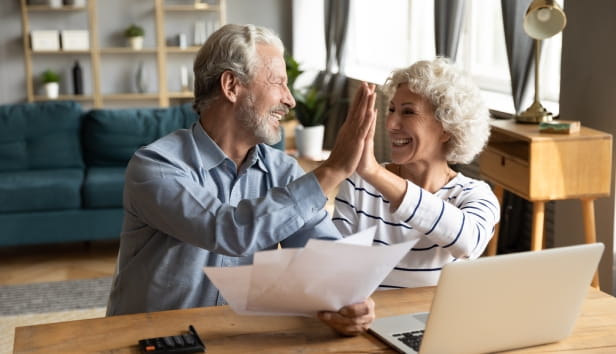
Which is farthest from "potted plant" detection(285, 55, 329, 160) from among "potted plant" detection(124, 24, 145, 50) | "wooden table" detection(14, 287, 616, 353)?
"wooden table" detection(14, 287, 616, 353)

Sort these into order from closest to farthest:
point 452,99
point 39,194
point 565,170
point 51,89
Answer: point 452,99 → point 565,170 → point 39,194 → point 51,89

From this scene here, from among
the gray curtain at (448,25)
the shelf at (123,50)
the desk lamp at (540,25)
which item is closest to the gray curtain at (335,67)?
the shelf at (123,50)

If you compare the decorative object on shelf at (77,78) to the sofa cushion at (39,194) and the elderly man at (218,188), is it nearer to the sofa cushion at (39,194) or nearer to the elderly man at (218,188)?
the sofa cushion at (39,194)

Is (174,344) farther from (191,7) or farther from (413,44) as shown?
(191,7)

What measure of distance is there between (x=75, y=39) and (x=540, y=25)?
5.68 m

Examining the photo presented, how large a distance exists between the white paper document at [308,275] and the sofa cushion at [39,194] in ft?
11.3

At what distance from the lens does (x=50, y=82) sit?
26.7 feet

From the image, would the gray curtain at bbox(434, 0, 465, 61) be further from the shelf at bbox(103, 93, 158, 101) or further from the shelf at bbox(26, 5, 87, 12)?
the shelf at bbox(26, 5, 87, 12)

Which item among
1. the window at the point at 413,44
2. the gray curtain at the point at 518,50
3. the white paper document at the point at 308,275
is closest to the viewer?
the white paper document at the point at 308,275

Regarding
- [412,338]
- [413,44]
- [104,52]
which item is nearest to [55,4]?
[104,52]

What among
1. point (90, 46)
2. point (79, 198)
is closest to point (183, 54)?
point (90, 46)

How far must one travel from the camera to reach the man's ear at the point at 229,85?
1.84 meters

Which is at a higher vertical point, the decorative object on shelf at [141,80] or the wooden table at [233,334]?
the wooden table at [233,334]

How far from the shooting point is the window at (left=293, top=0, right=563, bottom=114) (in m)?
4.61
